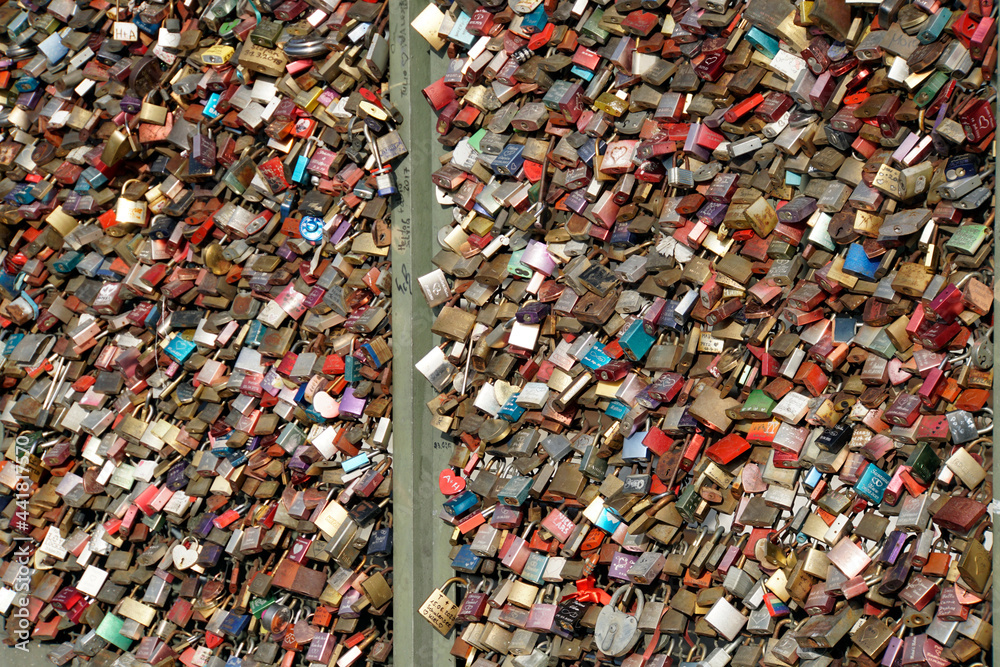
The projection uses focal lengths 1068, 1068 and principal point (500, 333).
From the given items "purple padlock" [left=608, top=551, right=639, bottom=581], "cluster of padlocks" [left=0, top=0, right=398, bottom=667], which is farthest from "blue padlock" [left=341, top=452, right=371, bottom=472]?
"purple padlock" [left=608, top=551, right=639, bottom=581]

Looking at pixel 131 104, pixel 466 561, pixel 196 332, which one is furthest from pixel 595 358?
pixel 131 104

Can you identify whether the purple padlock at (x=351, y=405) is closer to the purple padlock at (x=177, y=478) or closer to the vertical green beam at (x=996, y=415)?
the purple padlock at (x=177, y=478)

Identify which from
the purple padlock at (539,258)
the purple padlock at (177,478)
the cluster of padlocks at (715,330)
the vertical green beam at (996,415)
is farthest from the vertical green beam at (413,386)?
the vertical green beam at (996,415)

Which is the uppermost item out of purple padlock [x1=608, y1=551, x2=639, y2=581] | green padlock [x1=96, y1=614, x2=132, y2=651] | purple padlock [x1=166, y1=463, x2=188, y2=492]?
purple padlock [x1=608, y1=551, x2=639, y2=581]

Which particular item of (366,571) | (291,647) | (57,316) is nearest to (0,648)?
(57,316)

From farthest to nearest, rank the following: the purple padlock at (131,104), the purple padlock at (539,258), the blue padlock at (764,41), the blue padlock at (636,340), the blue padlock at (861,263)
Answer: the purple padlock at (131,104) < the purple padlock at (539,258) < the blue padlock at (636,340) < the blue padlock at (764,41) < the blue padlock at (861,263)

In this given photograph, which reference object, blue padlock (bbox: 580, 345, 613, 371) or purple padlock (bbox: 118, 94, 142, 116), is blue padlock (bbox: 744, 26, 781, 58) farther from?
purple padlock (bbox: 118, 94, 142, 116)

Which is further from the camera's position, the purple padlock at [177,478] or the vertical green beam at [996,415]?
the purple padlock at [177,478]

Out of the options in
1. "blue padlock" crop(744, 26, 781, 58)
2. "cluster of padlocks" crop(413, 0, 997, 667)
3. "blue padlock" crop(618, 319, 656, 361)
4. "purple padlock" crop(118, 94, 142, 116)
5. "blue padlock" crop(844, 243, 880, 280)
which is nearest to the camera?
"cluster of padlocks" crop(413, 0, 997, 667)

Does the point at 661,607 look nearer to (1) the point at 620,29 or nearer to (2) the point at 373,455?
(2) the point at 373,455
